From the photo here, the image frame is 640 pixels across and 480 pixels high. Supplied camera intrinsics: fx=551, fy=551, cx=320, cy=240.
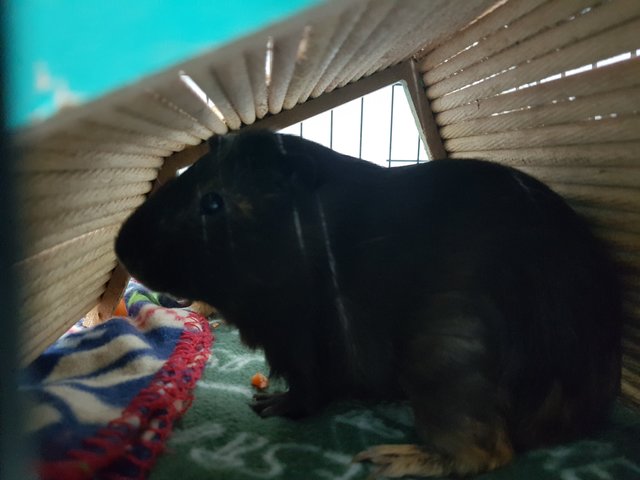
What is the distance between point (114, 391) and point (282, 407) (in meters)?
0.45

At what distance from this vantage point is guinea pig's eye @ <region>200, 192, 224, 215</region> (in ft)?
4.56

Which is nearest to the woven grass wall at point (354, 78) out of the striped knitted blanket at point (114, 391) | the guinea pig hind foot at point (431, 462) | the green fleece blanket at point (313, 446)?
the striped knitted blanket at point (114, 391)

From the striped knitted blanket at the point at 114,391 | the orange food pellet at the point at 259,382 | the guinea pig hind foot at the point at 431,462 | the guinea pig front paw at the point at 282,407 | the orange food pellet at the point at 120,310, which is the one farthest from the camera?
the orange food pellet at the point at 120,310

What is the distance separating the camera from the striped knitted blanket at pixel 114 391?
1.08m

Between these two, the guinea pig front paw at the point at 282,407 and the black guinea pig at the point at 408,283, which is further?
the guinea pig front paw at the point at 282,407

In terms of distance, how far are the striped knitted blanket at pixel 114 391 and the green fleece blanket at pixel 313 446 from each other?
6cm

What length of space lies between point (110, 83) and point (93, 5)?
9cm

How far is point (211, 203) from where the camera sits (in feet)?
4.56

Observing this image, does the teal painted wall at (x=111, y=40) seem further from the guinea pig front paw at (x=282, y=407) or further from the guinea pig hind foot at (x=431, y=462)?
the guinea pig front paw at (x=282, y=407)

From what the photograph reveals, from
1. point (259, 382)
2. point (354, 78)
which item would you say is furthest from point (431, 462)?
point (354, 78)

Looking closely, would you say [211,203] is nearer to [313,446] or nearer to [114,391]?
[114,391]

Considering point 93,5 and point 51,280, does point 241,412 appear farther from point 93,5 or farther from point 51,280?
point 93,5

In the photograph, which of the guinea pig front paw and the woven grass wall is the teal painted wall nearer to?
the woven grass wall

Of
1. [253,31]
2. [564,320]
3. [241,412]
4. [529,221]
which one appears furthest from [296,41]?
[241,412]
